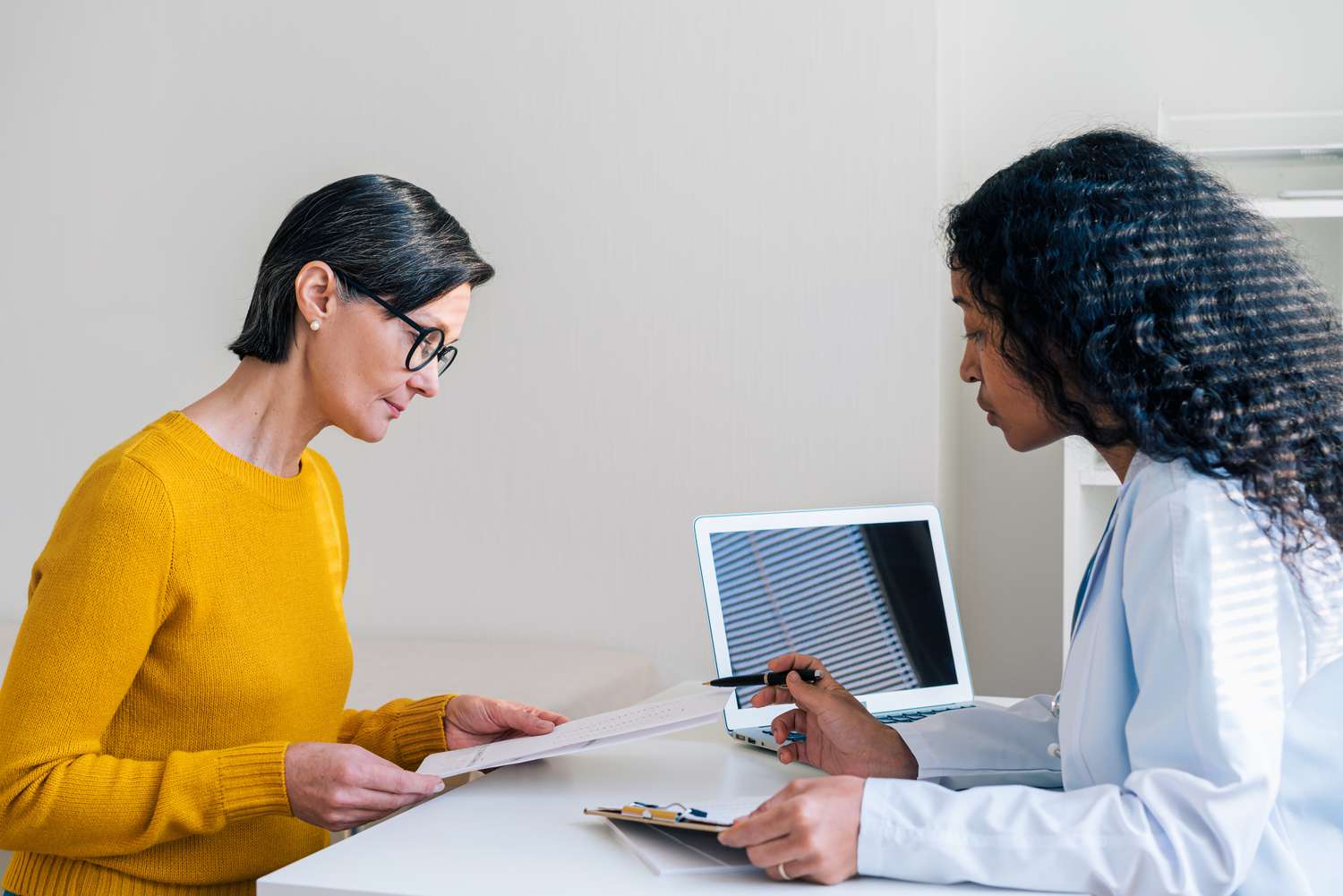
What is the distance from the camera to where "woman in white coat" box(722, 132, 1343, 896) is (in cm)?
87

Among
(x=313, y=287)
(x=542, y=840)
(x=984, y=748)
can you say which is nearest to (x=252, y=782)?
(x=542, y=840)

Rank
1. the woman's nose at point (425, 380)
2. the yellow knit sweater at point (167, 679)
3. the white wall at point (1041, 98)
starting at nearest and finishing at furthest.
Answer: the yellow knit sweater at point (167, 679)
the woman's nose at point (425, 380)
the white wall at point (1041, 98)

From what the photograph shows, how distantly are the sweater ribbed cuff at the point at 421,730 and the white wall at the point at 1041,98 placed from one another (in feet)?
3.96

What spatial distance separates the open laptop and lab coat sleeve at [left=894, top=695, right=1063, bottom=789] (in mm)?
285

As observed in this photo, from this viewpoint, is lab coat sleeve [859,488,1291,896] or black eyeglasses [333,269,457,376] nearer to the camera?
lab coat sleeve [859,488,1291,896]

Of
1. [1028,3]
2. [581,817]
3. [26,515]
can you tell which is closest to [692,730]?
[581,817]

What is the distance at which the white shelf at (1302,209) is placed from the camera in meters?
1.87

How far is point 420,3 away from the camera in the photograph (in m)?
2.45

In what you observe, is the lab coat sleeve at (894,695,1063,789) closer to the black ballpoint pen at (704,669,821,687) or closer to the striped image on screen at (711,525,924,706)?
the black ballpoint pen at (704,669,821,687)

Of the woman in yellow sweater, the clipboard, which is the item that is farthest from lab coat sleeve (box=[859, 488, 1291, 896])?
the woman in yellow sweater

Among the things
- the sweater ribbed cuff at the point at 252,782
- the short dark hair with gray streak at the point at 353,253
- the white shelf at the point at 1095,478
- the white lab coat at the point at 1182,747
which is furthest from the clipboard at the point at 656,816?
the white shelf at the point at 1095,478

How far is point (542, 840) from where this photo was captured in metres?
1.05

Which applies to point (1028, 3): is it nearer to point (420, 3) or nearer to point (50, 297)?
point (420, 3)

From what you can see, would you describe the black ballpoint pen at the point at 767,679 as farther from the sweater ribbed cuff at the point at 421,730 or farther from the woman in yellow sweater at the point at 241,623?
the sweater ribbed cuff at the point at 421,730
